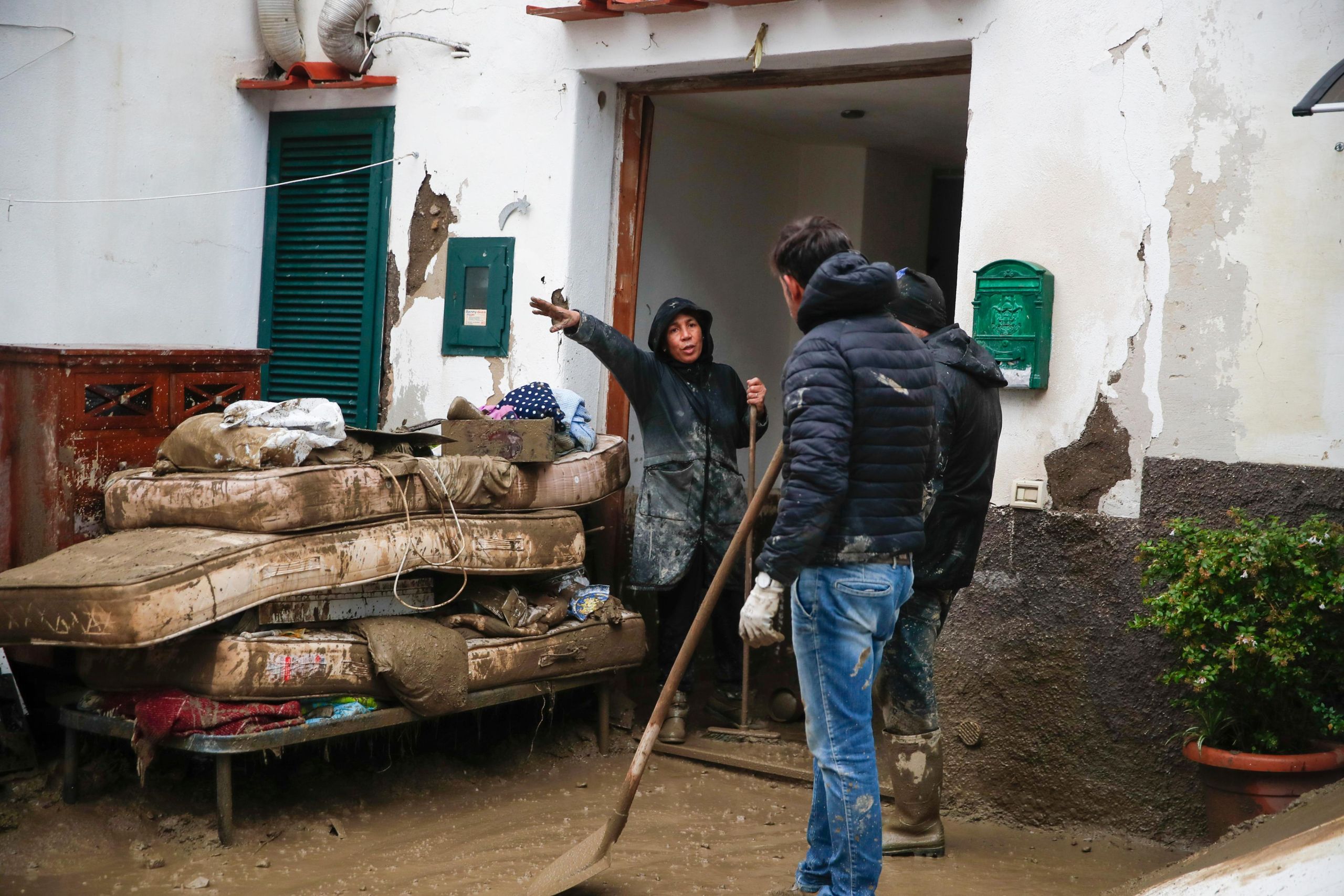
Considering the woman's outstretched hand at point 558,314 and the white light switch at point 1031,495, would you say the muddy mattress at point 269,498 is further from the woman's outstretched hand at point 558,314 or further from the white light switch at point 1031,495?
the white light switch at point 1031,495

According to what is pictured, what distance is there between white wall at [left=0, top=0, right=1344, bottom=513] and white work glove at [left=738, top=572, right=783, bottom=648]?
193cm


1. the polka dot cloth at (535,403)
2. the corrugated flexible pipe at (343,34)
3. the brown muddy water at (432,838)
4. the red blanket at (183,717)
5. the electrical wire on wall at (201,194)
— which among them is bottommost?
the brown muddy water at (432,838)

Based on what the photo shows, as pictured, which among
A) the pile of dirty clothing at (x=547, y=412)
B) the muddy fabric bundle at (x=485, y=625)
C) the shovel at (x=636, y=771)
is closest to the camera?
the shovel at (x=636, y=771)

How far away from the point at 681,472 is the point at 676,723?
1211 mm

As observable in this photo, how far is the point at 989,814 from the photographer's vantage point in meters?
5.27

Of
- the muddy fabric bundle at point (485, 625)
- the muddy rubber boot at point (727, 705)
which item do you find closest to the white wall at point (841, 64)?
the muddy fabric bundle at point (485, 625)

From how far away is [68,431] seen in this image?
498 centimetres

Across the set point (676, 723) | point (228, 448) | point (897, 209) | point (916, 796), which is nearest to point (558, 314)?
point (228, 448)

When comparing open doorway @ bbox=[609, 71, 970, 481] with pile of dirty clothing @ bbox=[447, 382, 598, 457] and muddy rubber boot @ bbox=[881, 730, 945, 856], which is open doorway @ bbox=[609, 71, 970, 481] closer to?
pile of dirty clothing @ bbox=[447, 382, 598, 457]

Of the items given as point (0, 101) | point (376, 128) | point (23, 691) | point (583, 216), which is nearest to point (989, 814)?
point (583, 216)

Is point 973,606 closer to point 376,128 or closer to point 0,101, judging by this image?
point 376,128

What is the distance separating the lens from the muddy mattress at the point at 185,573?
13.8ft

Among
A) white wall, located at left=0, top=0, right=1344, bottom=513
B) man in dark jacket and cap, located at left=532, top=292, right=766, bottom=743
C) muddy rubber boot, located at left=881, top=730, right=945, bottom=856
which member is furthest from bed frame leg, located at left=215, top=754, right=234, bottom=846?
white wall, located at left=0, top=0, right=1344, bottom=513

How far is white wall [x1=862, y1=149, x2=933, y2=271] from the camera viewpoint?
27.7 feet
